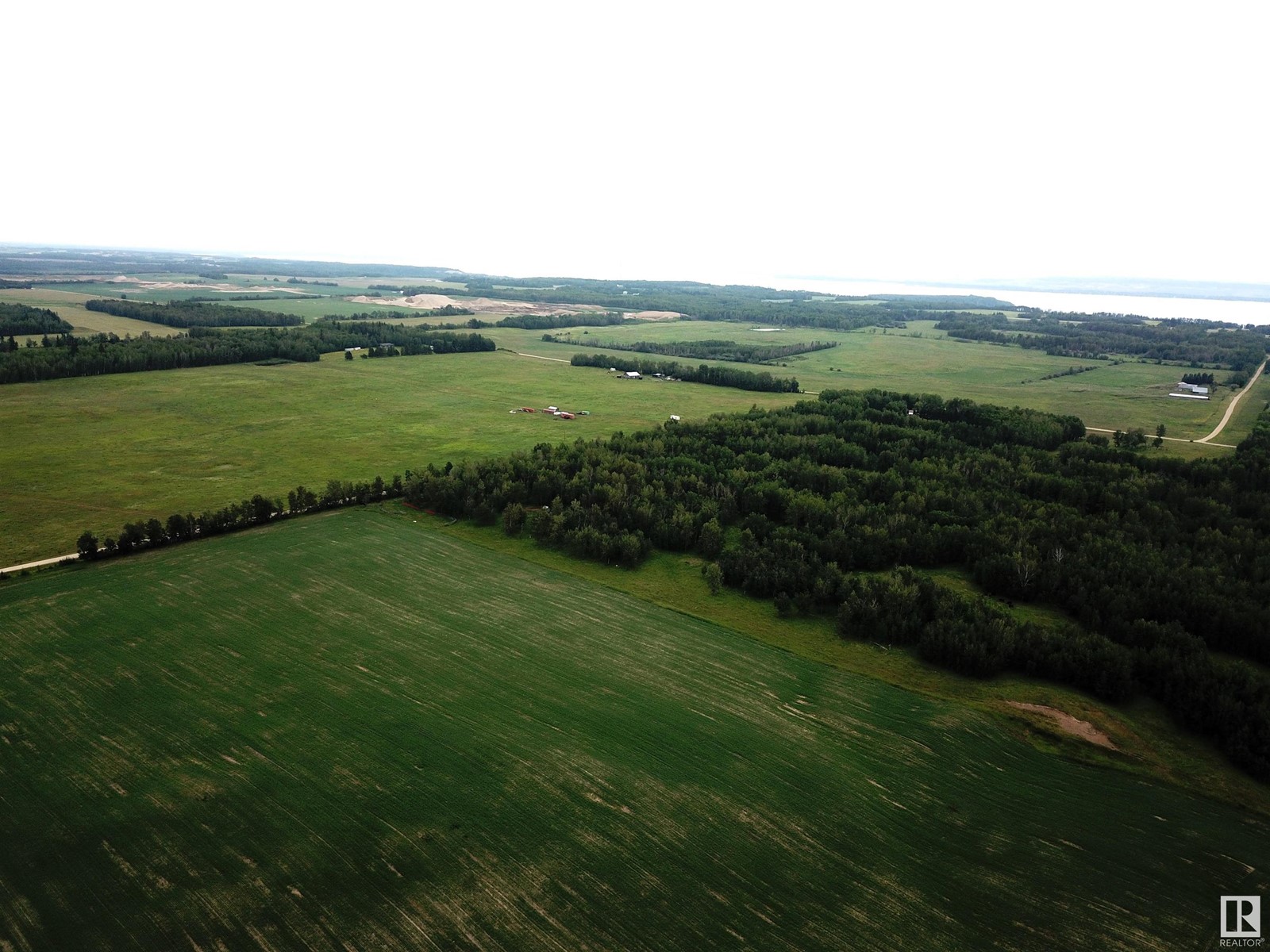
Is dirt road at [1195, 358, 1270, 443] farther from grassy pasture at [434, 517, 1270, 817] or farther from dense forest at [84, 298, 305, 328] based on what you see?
dense forest at [84, 298, 305, 328]

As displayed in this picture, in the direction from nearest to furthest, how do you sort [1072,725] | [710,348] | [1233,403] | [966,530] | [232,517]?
[1072,725] → [966,530] → [232,517] → [1233,403] → [710,348]

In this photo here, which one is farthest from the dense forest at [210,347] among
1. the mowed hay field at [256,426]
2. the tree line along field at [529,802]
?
the tree line along field at [529,802]

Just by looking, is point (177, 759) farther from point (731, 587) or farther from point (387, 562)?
point (731, 587)

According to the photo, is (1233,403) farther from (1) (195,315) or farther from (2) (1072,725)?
(1) (195,315)

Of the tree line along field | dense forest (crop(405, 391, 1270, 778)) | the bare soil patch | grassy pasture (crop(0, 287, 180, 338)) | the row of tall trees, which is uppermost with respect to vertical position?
grassy pasture (crop(0, 287, 180, 338))

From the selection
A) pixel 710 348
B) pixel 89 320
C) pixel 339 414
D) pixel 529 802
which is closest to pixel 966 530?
pixel 529 802

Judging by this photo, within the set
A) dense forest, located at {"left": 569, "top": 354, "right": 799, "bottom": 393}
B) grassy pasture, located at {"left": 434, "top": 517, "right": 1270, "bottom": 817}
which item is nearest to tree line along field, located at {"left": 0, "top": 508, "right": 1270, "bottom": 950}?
grassy pasture, located at {"left": 434, "top": 517, "right": 1270, "bottom": 817}

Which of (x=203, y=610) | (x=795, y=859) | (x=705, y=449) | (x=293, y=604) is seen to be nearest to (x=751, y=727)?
(x=795, y=859)
